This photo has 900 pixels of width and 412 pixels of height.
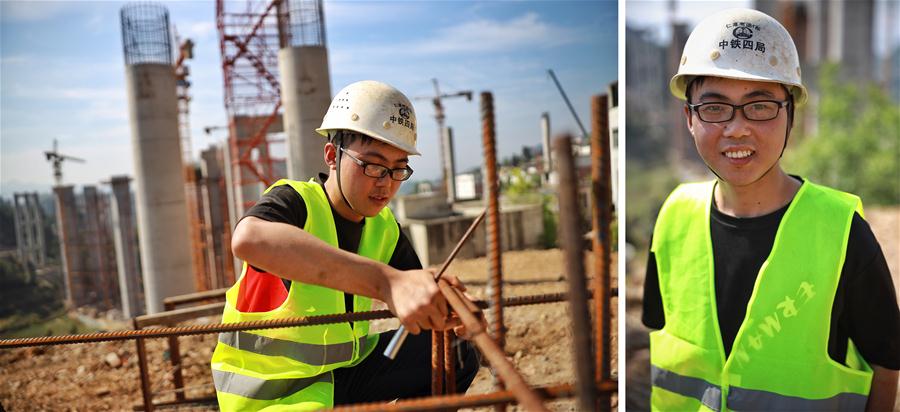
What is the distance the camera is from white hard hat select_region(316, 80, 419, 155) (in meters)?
2.58

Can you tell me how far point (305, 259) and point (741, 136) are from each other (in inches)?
62.8

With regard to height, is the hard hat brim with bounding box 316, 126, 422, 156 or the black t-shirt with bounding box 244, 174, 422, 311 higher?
the hard hat brim with bounding box 316, 126, 422, 156

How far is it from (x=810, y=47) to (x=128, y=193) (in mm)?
16050

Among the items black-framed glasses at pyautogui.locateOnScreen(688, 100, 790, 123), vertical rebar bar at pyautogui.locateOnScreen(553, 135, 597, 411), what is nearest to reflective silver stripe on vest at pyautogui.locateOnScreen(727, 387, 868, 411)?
black-framed glasses at pyautogui.locateOnScreen(688, 100, 790, 123)

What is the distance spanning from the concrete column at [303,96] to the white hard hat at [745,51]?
8405mm

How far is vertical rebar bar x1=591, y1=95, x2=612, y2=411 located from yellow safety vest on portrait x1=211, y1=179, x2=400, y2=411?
1362mm

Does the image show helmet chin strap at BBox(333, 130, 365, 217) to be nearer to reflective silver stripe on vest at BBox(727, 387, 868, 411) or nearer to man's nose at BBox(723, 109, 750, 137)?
man's nose at BBox(723, 109, 750, 137)

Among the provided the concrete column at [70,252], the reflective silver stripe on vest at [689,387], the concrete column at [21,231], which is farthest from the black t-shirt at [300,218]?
the concrete column at [21,231]

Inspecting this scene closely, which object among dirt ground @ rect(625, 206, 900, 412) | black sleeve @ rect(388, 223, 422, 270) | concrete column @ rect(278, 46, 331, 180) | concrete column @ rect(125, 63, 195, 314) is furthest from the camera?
concrete column @ rect(125, 63, 195, 314)

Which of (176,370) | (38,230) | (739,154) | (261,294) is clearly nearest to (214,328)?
(261,294)

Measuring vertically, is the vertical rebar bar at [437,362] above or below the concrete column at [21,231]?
above

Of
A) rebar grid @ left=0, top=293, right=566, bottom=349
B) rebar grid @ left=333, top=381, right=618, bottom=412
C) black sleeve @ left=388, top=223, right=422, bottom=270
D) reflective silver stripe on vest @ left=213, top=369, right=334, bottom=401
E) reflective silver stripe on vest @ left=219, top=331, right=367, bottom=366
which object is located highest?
black sleeve @ left=388, top=223, right=422, bottom=270

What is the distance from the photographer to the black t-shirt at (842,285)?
2.16 m

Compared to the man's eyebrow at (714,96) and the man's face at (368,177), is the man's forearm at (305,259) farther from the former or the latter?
the man's eyebrow at (714,96)
